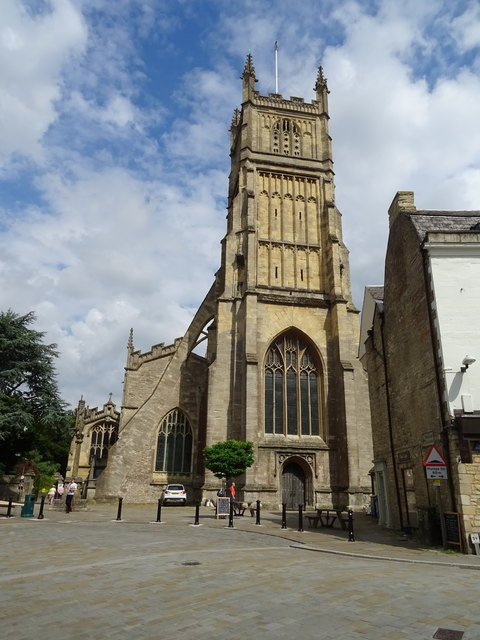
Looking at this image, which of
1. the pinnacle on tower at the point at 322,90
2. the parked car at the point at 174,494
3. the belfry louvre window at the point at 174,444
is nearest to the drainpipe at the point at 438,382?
the parked car at the point at 174,494

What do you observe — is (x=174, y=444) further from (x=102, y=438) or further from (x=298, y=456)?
(x=102, y=438)

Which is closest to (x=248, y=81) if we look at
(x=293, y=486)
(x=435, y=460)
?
(x=293, y=486)

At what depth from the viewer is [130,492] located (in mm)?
28859

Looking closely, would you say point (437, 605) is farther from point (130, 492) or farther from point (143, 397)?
point (143, 397)

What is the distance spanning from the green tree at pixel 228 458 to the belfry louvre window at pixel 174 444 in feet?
Answer: 28.2

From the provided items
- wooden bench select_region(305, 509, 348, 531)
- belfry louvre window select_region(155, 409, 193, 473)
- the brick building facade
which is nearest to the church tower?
belfry louvre window select_region(155, 409, 193, 473)

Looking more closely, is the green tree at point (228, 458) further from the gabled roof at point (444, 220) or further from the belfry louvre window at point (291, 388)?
the gabled roof at point (444, 220)

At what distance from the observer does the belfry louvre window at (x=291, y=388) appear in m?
28.4

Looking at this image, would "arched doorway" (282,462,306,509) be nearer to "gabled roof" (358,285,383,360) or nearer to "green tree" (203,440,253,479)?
"green tree" (203,440,253,479)

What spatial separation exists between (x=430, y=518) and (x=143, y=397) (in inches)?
1017

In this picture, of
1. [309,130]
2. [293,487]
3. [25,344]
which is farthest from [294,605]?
[309,130]

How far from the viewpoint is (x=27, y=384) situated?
2933 centimetres

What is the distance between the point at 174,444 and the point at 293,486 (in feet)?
28.4

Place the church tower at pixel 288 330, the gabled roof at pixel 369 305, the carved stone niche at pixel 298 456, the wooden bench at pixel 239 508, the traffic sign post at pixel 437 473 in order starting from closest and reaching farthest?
1. the traffic sign post at pixel 437 473
2. the gabled roof at pixel 369 305
3. the wooden bench at pixel 239 508
4. the carved stone niche at pixel 298 456
5. the church tower at pixel 288 330
